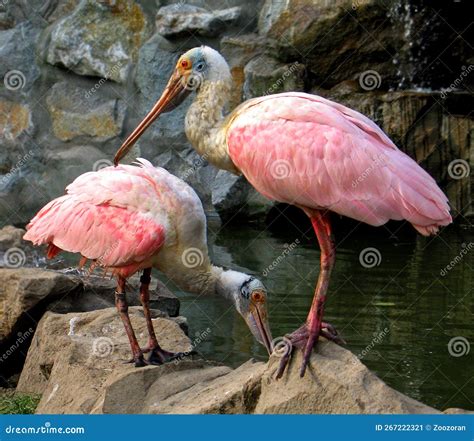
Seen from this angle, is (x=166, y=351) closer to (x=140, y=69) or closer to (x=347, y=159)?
(x=347, y=159)

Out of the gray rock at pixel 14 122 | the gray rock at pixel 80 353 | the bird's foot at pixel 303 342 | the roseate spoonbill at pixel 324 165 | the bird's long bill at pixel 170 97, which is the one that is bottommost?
the gray rock at pixel 14 122

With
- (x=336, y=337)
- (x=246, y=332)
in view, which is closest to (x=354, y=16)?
(x=246, y=332)

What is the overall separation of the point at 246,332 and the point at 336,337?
10.2 ft

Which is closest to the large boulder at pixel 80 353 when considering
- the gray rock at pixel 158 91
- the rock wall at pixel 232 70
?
the rock wall at pixel 232 70

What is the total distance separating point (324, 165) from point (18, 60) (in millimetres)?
8828

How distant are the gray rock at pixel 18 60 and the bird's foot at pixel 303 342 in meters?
9.18

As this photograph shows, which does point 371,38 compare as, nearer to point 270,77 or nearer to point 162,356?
point 270,77

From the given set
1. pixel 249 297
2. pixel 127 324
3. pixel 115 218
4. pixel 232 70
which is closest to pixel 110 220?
Answer: pixel 115 218

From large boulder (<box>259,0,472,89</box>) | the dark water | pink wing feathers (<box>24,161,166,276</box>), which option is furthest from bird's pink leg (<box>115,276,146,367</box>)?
large boulder (<box>259,0,472,89</box>)

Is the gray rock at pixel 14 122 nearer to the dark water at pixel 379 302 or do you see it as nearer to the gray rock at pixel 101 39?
the gray rock at pixel 101 39

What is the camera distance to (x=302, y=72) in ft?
39.5

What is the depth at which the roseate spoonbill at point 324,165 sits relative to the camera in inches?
217

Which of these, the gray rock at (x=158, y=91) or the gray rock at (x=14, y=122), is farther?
the gray rock at (x=14, y=122)

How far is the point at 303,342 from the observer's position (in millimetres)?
5223
